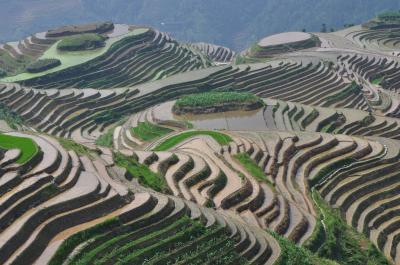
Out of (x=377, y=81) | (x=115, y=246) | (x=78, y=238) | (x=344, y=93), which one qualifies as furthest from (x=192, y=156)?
(x=377, y=81)

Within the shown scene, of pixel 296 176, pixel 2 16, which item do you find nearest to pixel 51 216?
pixel 296 176

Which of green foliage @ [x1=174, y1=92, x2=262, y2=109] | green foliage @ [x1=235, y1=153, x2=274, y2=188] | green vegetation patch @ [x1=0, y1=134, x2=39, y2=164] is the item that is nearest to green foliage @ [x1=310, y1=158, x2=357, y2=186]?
green foliage @ [x1=235, y1=153, x2=274, y2=188]

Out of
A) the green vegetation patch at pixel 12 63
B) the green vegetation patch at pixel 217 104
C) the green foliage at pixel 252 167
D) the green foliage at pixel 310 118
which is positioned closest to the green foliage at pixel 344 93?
the green foliage at pixel 310 118

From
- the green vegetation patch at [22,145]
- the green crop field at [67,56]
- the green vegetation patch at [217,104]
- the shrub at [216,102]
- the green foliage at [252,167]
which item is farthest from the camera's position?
the green crop field at [67,56]

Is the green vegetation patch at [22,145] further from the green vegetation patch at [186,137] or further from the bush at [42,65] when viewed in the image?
the bush at [42,65]

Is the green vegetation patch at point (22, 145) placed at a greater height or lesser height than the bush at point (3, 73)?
lesser

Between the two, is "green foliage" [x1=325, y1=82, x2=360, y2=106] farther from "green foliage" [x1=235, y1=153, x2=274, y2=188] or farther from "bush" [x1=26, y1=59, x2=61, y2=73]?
"bush" [x1=26, y1=59, x2=61, y2=73]

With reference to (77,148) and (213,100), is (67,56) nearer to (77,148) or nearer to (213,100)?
(213,100)
